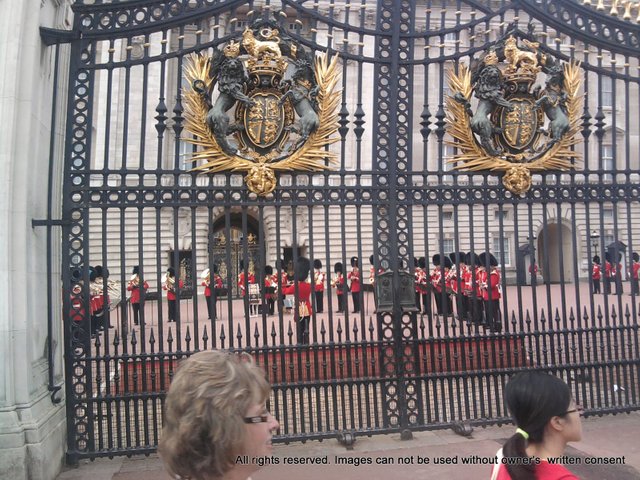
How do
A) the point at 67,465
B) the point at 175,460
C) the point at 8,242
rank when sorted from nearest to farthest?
the point at 175,460, the point at 8,242, the point at 67,465

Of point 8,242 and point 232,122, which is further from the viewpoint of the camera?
point 232,122

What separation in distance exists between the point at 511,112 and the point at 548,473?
516 centimetres

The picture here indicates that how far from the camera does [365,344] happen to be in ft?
19.0

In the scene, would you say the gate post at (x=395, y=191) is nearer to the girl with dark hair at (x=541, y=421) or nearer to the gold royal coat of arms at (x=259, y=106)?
the gold royal coat of arms at (x=259, y=106)

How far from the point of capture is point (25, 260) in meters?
4.93

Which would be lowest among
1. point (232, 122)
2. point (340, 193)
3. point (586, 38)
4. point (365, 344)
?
point (365, 344)

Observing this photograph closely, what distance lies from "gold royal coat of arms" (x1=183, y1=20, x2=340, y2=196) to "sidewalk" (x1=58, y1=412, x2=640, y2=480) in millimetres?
2945

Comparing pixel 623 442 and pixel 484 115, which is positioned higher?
pixel 484 115

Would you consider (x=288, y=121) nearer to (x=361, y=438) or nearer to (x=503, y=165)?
(x=503, y=165)

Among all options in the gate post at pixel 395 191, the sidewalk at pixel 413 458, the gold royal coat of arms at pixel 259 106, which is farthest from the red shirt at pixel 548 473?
the gold royal coat of arms at pixel 259 106

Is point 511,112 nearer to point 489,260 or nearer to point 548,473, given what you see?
point 489,260

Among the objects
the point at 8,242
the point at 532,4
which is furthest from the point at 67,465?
the point at 532,4

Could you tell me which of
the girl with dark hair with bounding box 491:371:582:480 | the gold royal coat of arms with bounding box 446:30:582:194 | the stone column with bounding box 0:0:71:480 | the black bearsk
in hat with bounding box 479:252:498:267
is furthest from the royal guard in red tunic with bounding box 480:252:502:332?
the stone column with bounding box 0:0:71:480

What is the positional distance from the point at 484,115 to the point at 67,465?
6133 mm
